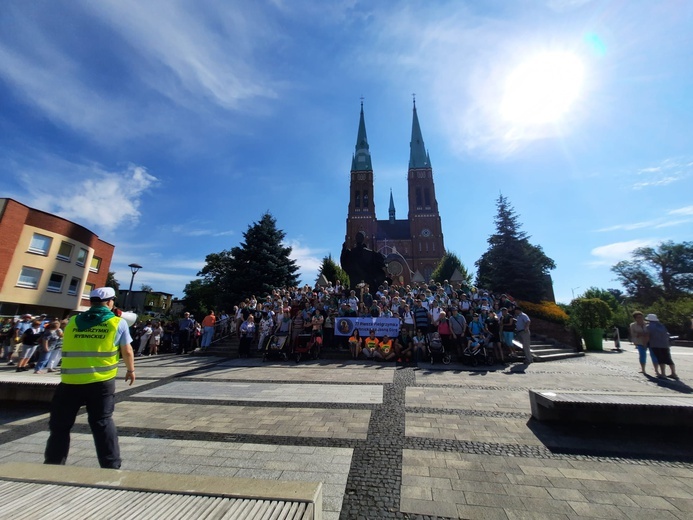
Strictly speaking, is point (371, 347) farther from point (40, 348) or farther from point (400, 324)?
point (40, 348)

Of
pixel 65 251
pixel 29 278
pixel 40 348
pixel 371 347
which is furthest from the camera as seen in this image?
pixel 65 251

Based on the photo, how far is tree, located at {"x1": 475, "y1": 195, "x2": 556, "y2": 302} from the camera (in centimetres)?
1991

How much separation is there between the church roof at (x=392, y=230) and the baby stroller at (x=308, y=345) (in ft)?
193

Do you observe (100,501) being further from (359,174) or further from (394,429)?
(359,174)

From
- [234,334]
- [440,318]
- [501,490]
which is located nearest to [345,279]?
[234,334]

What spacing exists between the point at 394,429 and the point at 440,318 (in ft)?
21.6

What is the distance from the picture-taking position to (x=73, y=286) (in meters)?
29.6

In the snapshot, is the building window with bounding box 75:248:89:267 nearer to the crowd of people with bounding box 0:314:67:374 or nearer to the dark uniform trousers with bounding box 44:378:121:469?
the crowd of people with bounding box 0:314:67:374

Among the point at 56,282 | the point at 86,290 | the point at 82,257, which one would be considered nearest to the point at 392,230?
the point at 82,257

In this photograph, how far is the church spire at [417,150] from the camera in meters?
70.6

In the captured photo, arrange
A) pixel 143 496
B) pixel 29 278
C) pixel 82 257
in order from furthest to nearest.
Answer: pixel 82 257, pixel 29 278, pixel 143 496

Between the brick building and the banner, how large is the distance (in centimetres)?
2829

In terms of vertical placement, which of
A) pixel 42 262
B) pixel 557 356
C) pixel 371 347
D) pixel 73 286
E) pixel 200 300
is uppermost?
pixel 42 262

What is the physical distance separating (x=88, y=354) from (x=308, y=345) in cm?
829
